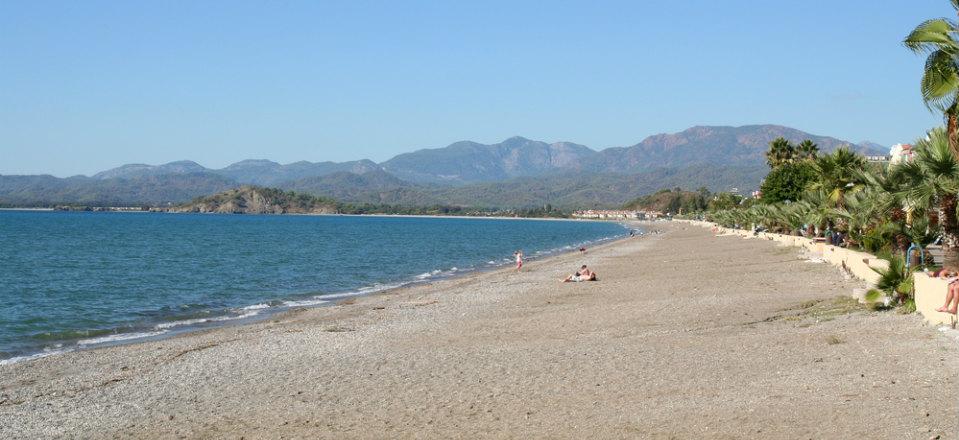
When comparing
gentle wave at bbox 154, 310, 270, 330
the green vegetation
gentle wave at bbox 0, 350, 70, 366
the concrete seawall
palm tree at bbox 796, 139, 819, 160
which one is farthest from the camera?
palm tree at bbox 796, 139, 819, 160

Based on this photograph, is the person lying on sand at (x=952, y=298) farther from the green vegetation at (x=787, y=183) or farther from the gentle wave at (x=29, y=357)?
the green vegetation at (x=787, y=183)

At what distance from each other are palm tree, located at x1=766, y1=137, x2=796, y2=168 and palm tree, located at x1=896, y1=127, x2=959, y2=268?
5692cm

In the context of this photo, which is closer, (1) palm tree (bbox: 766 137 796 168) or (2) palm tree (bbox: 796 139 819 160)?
(2) palm tree (bbox: 796 139 819 160)

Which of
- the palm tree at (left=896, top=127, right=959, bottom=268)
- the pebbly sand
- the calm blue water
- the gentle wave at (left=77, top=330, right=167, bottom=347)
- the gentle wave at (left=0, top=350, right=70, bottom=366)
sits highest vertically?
the palm tree at (left=896, top=127, right=959, bottom=268)

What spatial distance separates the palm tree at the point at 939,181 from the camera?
17.6 m

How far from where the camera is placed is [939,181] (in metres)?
17.8

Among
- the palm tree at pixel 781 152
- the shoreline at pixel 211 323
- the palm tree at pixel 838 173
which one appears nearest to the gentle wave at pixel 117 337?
the shoreline at pixel 211 323

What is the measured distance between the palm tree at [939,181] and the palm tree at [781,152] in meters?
56.9

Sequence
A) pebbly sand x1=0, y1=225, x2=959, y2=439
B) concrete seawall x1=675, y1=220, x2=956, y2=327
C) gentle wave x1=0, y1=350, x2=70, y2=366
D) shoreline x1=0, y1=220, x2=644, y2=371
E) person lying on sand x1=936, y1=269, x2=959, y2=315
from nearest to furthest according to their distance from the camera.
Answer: pebbly sand x1=0, y1=225, x2=959, y2=439
person lying on sand x1=936, y1=269, x2=959, y2=315
concrete seawall x1=675, y1=220, x2=956, y2=327
gentle wave x1=0, y1=350, x2=70, y2=366
shoreline x1=0, y1=220, x2=644, y2=371

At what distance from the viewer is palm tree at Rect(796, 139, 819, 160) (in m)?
70.7

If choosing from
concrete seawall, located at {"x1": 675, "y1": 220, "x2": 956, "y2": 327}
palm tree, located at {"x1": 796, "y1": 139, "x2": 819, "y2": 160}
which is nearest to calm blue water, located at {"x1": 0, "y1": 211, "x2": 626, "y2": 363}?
concrete seawall, located at {"x1": 675, "y1": 220, "x2": 956, "y2": 327}

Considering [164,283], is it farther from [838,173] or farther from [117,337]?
[838,173]

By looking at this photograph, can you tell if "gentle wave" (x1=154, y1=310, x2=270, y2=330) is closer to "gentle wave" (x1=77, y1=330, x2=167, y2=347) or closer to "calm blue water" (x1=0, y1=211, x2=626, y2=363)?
"calm blue water" (x1=0, y1=211, x2=626, y2=363)

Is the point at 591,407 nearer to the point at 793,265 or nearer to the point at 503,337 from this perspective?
the point at 503,337
